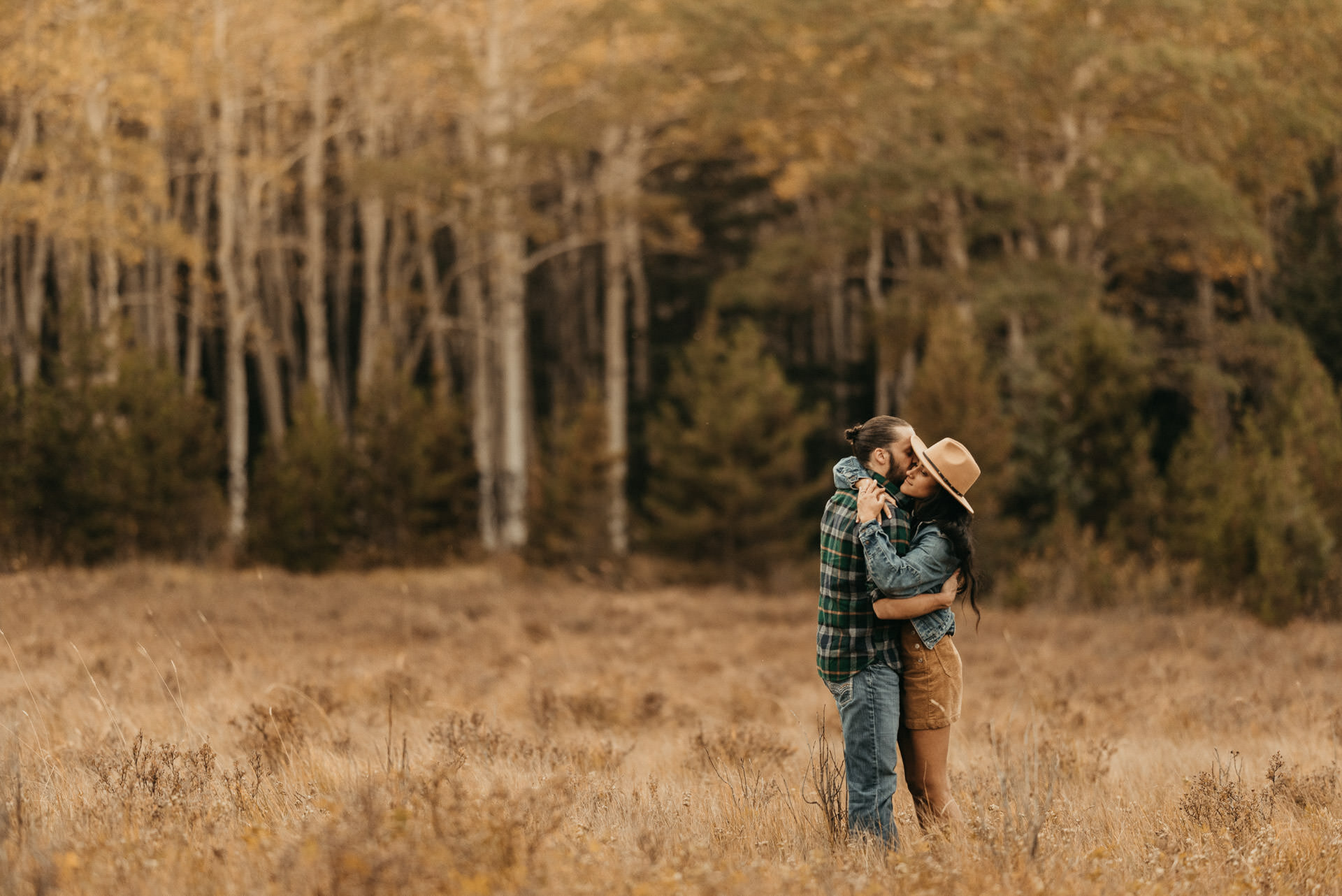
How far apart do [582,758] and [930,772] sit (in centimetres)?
248

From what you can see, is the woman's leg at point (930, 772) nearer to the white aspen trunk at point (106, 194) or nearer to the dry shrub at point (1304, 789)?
the dry shrub at point (1304, 789)

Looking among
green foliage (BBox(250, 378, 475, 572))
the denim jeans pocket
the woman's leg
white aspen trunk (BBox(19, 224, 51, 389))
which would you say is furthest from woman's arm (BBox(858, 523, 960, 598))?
white aspen trunk (BBox(19, 224, 51, 389))

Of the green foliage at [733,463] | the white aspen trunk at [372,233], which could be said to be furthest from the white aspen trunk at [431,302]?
the green foliage at [733,463]

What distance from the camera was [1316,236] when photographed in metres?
22.5

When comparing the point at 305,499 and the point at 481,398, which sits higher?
the point at 481,398

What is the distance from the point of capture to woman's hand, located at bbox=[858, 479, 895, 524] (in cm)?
389

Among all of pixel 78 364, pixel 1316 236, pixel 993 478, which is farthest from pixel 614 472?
pixel 1316 236

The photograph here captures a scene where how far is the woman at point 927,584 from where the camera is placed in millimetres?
3893

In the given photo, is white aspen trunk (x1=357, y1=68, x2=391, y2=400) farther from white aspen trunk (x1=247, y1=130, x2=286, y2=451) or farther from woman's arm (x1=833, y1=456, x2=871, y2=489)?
woman's arm (x1=833, y1=456, x2=871, y2=489)

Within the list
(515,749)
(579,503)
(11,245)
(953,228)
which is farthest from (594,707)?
(11,245)

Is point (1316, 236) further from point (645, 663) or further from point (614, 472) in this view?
point (645, 663)

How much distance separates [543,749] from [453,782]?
221 centimetres

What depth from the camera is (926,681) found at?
13.4 ft

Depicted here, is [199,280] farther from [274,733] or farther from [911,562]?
[911,562]
